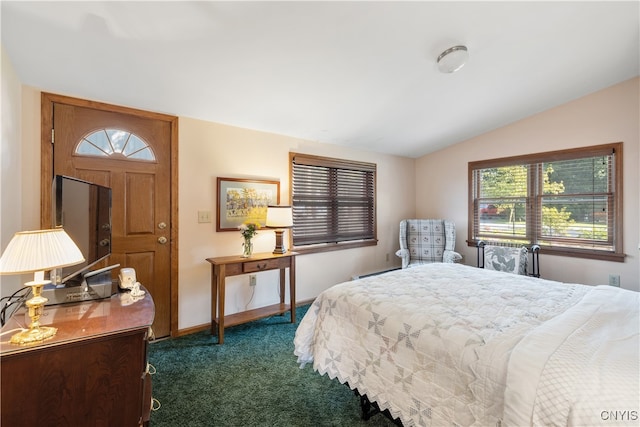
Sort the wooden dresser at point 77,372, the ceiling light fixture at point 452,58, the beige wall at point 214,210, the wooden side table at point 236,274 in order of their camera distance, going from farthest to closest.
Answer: the beige wall at point 214,210 < the wooden side table at point 236,274 < the ceiling light fixture at point 452,58 < the wooden dresser at point 77,372

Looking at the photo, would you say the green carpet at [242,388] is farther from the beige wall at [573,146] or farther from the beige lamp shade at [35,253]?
the beige wall at [573,146]

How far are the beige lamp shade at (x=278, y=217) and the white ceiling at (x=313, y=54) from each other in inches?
37.6

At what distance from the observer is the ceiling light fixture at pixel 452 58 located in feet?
7.16

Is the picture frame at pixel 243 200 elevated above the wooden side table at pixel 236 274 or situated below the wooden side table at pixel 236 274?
above

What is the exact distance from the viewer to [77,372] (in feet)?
3.52

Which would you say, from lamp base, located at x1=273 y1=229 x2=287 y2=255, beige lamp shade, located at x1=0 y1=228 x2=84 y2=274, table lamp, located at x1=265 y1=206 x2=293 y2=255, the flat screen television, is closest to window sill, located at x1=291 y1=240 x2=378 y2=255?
lamp base, located at x1=273 y1=229 x2=287 y2=255

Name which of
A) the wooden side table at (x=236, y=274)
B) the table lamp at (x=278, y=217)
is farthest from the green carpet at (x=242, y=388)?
the table lamp at (x=278, y=217)

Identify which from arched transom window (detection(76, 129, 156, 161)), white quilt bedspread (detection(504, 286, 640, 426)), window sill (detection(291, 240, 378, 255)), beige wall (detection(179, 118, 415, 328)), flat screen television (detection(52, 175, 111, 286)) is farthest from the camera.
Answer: window sill (detection(291, 240, 378, 255))

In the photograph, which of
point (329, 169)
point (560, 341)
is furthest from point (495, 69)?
point (560, 341)

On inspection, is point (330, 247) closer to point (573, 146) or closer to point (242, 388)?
point (242, 388)

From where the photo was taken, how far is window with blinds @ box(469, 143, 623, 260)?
3217mm

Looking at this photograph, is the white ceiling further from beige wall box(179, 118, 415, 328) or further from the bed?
the bed

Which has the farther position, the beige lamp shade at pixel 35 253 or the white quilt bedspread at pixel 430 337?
the white quilt bedspread at pixel 430 337

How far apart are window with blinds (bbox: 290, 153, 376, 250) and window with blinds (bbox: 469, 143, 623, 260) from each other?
5.15 ft
